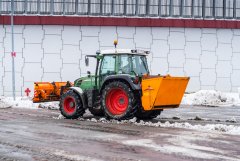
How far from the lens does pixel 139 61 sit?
14.0m

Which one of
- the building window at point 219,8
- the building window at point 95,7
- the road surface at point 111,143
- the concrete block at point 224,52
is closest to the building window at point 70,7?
the building window at point 95,7

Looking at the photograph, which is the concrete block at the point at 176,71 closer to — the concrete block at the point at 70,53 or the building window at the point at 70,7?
the concrete block at the point at 70,53

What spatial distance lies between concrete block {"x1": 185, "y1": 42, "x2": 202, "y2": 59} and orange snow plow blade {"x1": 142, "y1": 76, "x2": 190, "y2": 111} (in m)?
12.1

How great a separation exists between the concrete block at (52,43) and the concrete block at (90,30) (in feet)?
4.34

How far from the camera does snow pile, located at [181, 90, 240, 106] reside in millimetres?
22188

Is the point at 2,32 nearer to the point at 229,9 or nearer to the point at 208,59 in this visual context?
the point at 208,59

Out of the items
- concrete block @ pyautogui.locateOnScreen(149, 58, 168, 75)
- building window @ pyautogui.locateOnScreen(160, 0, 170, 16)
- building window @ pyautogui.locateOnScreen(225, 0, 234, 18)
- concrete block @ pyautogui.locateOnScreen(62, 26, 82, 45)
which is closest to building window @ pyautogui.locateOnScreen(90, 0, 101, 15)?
concrete block @ pyautogui.locateOnScreen(62, 26, 82, 45)

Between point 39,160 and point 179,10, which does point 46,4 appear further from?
point 39,160

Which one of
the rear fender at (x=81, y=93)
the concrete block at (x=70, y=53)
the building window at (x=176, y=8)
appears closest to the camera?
the rear fender at (x=81, y=93)

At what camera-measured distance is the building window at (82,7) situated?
2450cm

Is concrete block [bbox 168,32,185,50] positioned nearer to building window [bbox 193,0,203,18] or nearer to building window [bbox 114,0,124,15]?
building window [bbox 193,0,203,18]

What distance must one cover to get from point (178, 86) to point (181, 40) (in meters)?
12.2

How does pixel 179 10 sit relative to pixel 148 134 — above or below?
above

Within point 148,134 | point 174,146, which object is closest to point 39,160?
point 174,146
